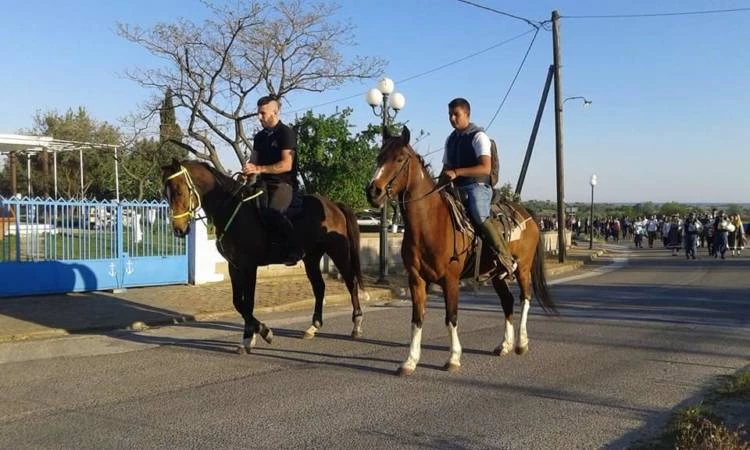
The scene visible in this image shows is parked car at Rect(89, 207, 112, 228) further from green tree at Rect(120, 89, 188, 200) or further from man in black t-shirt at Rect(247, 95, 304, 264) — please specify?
green tree at Rect(120, 89, 188, 200)

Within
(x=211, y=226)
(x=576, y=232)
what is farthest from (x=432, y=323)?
(x=576, y=232)

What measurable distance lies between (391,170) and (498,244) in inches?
64.9

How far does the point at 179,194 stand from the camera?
298 inches

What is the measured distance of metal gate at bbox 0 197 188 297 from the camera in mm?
11727

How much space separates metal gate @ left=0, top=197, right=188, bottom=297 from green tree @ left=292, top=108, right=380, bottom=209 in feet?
40.8

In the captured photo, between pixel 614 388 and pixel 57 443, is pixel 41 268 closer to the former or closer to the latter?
pixel 57 443

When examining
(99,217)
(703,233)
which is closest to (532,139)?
(703,233)

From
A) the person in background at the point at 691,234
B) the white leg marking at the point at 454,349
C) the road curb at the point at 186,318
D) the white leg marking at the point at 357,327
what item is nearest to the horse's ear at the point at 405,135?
the white leg marking at the point at 454,349

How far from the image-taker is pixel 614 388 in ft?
20.9

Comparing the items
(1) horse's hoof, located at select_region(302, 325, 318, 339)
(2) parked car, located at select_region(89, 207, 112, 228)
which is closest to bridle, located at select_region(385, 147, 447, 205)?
(1) horse's hoof, located at select_region(302, 325, 318, 339)

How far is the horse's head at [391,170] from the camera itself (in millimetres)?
6406

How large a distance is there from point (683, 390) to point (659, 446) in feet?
6.29

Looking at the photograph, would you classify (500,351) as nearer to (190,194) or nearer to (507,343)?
(507,343)

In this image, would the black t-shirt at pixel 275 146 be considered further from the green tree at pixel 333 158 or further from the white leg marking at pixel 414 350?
the green tree at pixel 333 158
